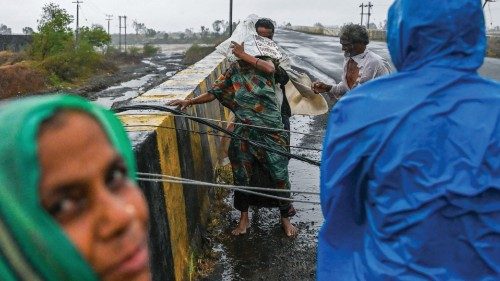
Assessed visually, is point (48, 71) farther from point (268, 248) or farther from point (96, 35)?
point (268, 248)

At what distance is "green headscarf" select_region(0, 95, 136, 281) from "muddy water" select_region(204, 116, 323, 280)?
10.7ft

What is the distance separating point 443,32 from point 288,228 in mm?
3351

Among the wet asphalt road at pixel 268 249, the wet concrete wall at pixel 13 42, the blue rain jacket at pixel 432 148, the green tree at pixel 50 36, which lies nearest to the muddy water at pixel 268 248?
the wet asphalt road at pixel 268 249

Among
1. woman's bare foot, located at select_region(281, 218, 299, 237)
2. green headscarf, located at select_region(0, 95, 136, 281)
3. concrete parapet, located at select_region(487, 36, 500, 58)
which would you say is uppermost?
concrete parapet, located at select_region(487, 36, 500, 58)

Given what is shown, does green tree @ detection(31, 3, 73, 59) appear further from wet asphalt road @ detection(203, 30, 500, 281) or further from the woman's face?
the woman's face

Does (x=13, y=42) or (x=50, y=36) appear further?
(x=13, y=42)

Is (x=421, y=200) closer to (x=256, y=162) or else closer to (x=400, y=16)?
(x=400, y=16)

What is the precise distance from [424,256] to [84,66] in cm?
3327

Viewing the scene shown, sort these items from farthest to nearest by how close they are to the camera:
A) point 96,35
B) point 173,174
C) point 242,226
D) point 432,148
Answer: point 96,35, point 242,226, point 173,174, point 432,148

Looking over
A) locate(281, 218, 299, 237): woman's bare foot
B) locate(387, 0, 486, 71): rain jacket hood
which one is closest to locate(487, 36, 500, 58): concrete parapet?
locate(281, 218, 299, 237): woman's bare foot

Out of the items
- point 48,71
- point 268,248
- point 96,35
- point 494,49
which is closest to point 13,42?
point 96,35

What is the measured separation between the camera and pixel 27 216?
760 mm

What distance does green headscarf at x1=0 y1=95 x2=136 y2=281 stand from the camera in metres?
0.75

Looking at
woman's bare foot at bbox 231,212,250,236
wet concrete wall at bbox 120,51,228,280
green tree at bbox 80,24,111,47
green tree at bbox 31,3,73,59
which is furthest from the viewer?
green tree at bbox 80,24,111,47
